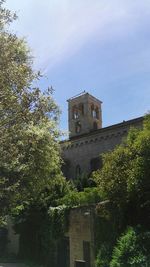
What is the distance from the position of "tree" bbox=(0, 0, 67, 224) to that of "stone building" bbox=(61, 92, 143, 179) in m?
22.5

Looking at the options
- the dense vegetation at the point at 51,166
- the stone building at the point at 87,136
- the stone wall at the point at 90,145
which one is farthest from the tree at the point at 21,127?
the stone wall at the point at 90,145

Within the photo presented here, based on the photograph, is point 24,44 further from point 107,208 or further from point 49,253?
point 49,253

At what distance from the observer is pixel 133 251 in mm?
13555

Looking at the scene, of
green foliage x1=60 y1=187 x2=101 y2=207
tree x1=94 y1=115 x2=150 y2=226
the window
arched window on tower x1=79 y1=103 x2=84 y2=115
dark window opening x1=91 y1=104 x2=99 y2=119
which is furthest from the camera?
dark window opening x1=91 y1=104 x2=99 y2=119

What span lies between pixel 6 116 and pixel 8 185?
15.7 ft

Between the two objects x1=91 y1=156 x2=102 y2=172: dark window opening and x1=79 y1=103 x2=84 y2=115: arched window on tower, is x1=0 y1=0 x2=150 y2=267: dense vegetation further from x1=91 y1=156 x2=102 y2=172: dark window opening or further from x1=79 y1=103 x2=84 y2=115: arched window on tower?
x1=79 y1=103 x2=84 y2=115: arched window on tower

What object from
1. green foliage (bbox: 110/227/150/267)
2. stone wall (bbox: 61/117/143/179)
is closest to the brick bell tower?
stone wall (bbox: 61/117/143/179)

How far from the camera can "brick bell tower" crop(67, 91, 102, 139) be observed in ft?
181

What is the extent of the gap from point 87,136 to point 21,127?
113 feet

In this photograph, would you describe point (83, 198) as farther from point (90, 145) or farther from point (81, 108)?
point (81, 108)

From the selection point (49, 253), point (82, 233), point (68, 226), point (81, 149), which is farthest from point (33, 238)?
point (81, 149)

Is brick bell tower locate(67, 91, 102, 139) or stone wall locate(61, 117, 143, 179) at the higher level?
brick bell tower locate(67, 91, 102, 139)

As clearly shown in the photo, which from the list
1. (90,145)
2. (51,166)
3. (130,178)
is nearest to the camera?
(130,178)

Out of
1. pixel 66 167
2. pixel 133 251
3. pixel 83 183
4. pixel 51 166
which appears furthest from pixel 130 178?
pixel 66 167
